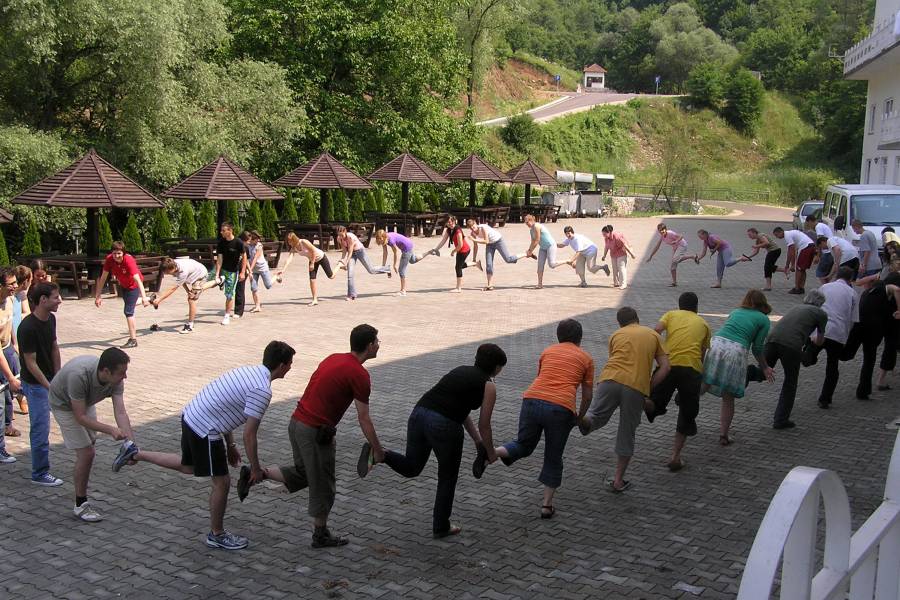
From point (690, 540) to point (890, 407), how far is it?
204 inches

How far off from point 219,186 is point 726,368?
51.5 feet

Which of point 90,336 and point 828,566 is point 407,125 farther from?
point 828,566

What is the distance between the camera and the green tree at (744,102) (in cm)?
8012

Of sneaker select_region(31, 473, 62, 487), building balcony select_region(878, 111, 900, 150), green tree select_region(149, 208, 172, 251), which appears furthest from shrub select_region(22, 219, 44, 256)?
building balcony select_region(878, 111, 900, 150)

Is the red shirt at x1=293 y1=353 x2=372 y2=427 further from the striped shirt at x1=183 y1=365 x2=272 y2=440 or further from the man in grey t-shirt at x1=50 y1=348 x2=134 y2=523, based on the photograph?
the man in grey t-shirt at x1=50 y1=348 x2=134 y2=523

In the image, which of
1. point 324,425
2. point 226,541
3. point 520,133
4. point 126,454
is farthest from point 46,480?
point 520,133

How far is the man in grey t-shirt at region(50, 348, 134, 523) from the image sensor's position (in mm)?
6395

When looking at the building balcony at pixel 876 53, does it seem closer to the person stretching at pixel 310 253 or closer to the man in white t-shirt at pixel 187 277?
the person stretching at pixel 310 253

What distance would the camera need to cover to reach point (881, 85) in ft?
129

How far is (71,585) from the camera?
18.9 feet

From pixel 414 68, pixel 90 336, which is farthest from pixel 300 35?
pixel 90 336

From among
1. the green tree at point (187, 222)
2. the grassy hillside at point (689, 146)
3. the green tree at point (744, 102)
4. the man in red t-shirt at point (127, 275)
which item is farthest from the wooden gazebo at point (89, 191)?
the green tree at point (744, 102)

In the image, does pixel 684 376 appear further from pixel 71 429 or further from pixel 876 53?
pixel 876 53

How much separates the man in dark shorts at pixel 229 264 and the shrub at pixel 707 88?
73.7 m
